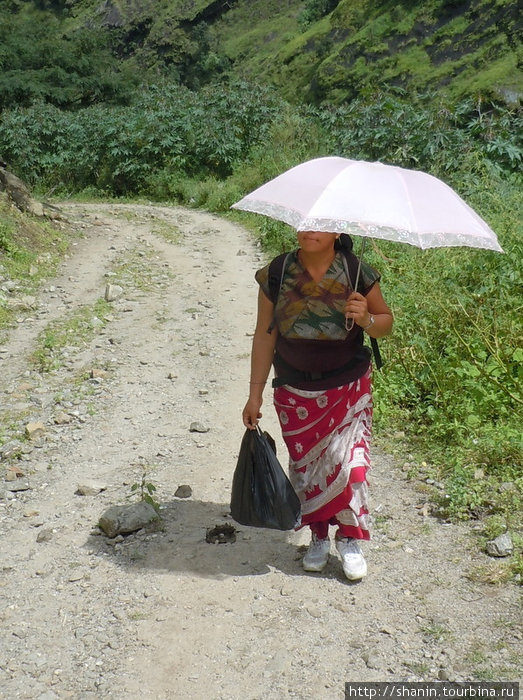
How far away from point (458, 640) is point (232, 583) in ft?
3.18

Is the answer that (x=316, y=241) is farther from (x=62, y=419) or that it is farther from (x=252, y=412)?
(x=62, y=419)

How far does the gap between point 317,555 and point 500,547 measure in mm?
833

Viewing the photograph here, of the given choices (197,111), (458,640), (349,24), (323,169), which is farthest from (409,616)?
(349,24)

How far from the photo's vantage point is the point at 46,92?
2188 cm

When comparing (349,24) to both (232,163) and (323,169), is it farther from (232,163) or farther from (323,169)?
(323,169)

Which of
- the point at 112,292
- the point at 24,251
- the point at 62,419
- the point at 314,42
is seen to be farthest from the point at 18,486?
the point at 314,42

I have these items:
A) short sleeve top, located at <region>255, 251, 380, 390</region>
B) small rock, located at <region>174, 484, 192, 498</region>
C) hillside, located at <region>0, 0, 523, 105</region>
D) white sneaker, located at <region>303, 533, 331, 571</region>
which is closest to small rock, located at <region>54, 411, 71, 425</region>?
small rock, located at <region>174, 484, 192, 498</region>

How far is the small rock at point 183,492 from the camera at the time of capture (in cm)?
407

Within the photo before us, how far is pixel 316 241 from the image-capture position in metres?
2.92

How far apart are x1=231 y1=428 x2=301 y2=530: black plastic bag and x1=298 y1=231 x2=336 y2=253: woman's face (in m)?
0.83

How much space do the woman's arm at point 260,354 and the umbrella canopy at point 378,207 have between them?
41cm

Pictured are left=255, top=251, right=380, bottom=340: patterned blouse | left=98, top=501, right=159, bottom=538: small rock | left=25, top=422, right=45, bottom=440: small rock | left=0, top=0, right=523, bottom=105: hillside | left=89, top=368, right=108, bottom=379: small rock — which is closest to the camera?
left=255, top=251, right=380, bottom=340: patterned blouse

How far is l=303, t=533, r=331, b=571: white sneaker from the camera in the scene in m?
3.32

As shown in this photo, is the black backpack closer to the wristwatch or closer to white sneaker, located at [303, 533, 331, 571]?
the wristwatch
